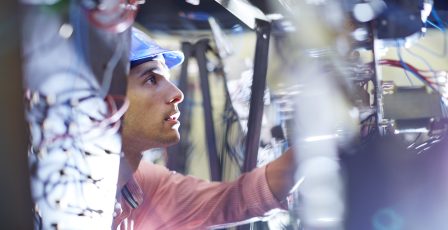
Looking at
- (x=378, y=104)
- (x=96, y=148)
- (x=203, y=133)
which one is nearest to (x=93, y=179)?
(x=96, y=148)

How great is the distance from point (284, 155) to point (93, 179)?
0.49 meters

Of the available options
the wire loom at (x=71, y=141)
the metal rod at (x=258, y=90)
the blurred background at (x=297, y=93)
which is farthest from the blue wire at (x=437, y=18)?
the wire loom at (x=71, y=141)

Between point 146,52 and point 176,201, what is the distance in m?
0.39

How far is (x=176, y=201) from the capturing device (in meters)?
1.41

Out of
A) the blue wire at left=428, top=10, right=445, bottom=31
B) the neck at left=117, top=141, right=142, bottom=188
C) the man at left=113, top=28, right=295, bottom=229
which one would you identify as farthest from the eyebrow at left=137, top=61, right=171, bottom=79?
the blue wire at left=428, top=10, right=445, bottom=31

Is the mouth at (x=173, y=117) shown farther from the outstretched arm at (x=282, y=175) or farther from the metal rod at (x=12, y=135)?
the metal rod at (x=12, y=135)

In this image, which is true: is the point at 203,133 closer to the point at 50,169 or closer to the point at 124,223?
the point at 124,223

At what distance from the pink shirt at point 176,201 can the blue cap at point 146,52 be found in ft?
0.87

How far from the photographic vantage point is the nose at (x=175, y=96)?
1408 mm

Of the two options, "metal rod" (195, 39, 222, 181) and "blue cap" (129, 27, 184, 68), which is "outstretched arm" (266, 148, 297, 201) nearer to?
"metal rod" (195, 39, 222, 181)

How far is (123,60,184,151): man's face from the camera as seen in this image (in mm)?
1404

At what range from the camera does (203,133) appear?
1.41m

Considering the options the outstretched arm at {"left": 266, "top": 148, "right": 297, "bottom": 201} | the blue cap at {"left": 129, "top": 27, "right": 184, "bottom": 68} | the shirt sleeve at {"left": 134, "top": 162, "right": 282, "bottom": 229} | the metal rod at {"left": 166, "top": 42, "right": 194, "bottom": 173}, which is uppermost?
the blue cap at {"left": 129, "top": 27, "right": 184, "bottom": 68}

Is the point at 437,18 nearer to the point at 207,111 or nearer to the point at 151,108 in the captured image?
the point at 207,111
